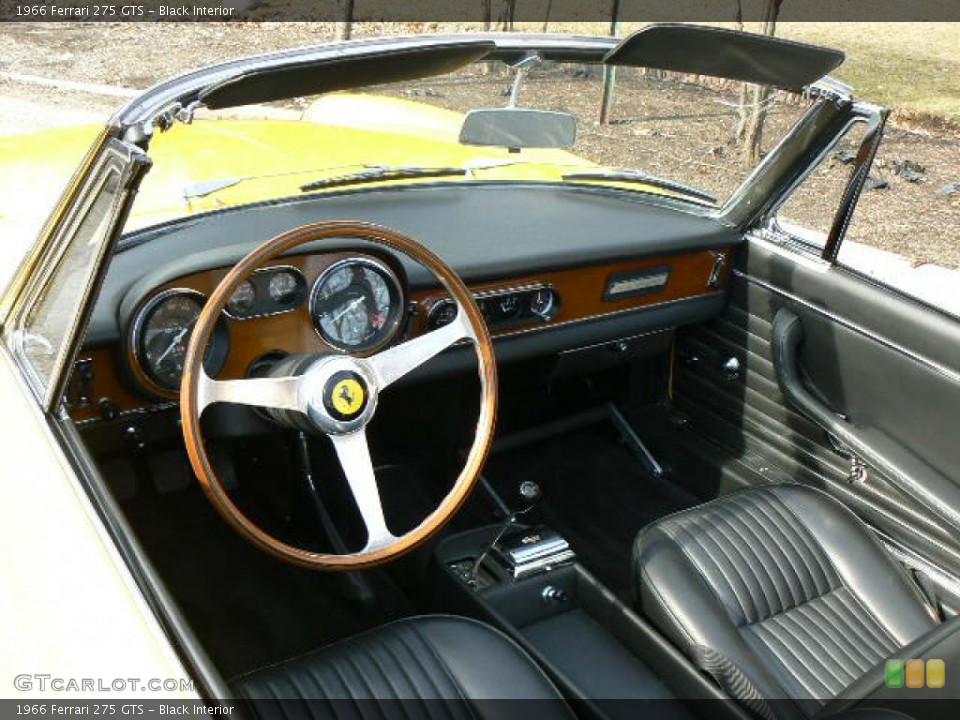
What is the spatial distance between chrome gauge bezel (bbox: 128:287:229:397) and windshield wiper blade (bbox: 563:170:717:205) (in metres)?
1.63

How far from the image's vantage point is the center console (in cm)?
290

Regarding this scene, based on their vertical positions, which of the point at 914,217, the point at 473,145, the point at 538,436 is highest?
the point at 473,145

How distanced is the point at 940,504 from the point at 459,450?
5.67ft

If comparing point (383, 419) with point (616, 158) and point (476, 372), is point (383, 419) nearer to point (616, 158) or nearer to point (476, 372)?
point (476, 372)

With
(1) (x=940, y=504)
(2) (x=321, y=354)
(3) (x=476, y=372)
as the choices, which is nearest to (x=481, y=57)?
(2) (x=321, y=354)

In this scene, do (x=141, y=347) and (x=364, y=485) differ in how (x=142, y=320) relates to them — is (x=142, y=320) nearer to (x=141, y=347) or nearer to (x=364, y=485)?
(x=141, y=347)

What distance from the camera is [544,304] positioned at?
3.48 metres

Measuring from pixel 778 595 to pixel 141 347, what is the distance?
6.01 feet

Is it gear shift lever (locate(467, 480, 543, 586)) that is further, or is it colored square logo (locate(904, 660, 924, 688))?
gear shift lever (locate(467, 480, 543, 586))

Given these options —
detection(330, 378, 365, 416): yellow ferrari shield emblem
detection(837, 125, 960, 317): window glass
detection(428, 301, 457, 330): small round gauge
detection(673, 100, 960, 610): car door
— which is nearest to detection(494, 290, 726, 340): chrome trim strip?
detection(673, 100, 960, 610): car door

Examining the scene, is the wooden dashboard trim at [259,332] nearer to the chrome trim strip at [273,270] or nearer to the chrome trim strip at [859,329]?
the chrome trim strip at [273,270]

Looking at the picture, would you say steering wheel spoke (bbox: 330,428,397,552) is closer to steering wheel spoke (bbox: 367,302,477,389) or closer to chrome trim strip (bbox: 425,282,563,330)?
steering wheel spoke (bbox: 367,302,477,389)

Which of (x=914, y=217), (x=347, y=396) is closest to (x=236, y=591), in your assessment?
(x=347, y=396)

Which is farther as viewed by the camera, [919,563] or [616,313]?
[616,313]
